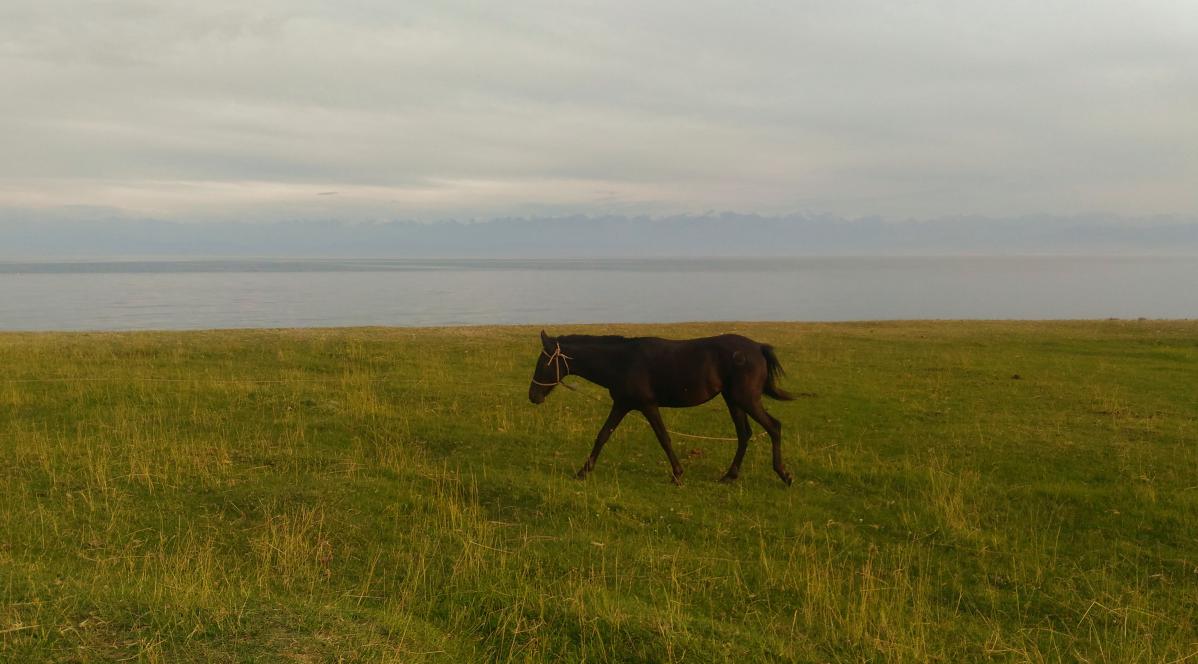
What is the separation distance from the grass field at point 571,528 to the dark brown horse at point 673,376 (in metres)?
0.78

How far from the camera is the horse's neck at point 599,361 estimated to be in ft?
36.4

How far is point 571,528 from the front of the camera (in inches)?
343

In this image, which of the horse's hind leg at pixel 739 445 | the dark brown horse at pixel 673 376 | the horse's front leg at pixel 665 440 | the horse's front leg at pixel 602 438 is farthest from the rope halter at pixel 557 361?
the horse's hind leg at pixel 739 445

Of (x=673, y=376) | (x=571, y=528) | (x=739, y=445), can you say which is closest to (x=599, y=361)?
(x=673, y=376)

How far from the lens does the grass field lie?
6.04 meters

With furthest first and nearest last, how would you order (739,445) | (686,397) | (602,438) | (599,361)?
(599,361), (686,397), (602,438), (739,445)

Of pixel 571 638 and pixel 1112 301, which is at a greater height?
pixel 1112 301

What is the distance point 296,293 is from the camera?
120188 mm

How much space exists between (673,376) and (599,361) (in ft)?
3.71

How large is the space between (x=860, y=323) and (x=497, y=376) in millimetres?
24770

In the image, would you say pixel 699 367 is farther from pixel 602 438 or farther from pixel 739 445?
pixel 602 438

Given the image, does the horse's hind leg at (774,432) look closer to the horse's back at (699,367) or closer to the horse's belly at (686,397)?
the horse's back at (699,367)

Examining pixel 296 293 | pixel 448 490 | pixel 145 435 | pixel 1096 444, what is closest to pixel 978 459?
pixel 1096 444

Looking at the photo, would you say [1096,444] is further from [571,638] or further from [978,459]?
[571,638]
